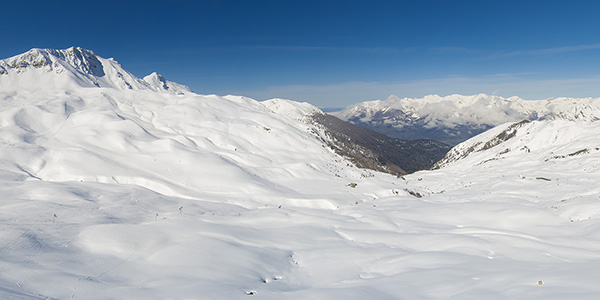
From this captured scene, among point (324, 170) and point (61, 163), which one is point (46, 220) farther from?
point (324, 170)

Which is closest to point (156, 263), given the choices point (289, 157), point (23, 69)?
point (289, 157)

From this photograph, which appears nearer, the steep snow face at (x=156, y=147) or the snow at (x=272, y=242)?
the snow at (x=272, y=242)

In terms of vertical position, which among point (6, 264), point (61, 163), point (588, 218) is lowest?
point (588, 218)

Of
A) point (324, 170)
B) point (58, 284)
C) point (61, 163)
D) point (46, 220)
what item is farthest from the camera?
point (324, 170)

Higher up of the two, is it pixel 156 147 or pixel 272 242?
pixel 156 147

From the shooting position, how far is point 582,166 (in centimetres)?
5756

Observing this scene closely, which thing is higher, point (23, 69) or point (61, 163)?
point (23, 69)

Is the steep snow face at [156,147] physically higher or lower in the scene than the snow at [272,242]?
higher

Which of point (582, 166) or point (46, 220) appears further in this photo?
point (582, 166)

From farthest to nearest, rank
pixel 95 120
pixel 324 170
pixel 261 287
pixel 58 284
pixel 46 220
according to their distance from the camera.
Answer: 1. pixel 95 120
2. pixel 324 170
3. pixel 46 220
4. pixel 261 287
5. pixel 58 284

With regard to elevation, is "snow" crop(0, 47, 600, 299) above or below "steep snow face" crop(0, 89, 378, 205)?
below

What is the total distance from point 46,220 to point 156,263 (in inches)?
432

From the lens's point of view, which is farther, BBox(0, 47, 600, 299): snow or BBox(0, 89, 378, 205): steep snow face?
BBox(0, 89, 378, 205): steep snow face

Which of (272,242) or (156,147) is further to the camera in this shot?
(156,147)
